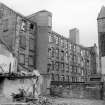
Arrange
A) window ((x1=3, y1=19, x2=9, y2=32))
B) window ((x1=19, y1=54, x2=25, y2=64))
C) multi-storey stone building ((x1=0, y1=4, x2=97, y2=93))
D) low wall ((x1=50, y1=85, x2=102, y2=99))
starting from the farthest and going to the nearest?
window ((x1=3, y1=19, x2=9, y2=32)), multi-storey stone building ((x1=0, y1=4, x2=97, y2=93)), window ((x1=19, y1=54, x2=25, y2=64)), low wall ((x1=50, y1=85, x2=102, y2=99))

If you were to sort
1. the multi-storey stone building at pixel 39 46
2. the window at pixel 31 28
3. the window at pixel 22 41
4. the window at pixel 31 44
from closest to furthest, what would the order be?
the multi-storey stone building at pixel 39 46
the window at pixel 22 41
the window at pixel 31 44
the window at pixel 31 28

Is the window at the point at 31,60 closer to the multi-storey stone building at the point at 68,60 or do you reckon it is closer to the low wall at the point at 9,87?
the multi-storey stone building at the point at 68,60

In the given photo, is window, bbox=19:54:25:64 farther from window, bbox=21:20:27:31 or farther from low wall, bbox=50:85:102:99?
low wall, bbox=50:85:102:99

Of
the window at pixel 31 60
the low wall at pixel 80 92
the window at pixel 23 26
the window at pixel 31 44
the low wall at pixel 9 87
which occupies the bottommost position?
the low wall at pixel 80 92

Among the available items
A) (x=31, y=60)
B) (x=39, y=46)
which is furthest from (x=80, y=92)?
(x=39, y=46)

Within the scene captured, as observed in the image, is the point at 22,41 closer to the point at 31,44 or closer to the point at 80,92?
the point at 31,44

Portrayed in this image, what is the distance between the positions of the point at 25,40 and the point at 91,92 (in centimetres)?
1553

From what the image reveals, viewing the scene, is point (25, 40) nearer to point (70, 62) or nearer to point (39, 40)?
point (39, 40)

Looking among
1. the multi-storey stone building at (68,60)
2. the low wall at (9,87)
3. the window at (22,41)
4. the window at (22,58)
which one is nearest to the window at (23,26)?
the window at (22,41)

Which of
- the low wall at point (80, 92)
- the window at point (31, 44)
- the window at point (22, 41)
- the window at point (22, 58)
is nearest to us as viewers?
the low wall at point (80, 92)

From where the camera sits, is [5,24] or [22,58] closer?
[22,58]

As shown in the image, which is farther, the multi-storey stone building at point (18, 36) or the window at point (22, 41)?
the window at point (22, 41)

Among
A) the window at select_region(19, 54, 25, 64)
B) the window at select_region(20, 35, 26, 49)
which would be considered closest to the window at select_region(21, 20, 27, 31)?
the window at select_region(20, 35, 26, 49)

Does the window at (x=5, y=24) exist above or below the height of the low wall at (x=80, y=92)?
above
